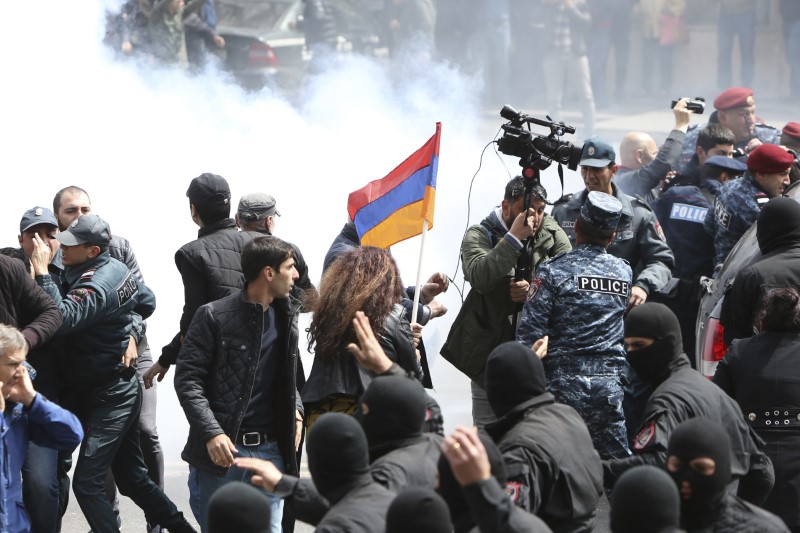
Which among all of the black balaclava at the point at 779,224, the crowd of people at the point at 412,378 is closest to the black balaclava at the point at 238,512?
the crowd of people at the point at 412,378

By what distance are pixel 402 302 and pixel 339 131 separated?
1051 centimetres

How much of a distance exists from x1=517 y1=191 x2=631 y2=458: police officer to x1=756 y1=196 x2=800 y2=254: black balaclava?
2.76 feet

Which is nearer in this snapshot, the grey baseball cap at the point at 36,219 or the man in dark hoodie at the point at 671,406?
the man in dark hoodie at the point at 671,406

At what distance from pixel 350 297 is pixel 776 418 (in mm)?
1685

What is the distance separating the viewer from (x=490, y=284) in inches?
238

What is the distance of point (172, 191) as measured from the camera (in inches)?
482

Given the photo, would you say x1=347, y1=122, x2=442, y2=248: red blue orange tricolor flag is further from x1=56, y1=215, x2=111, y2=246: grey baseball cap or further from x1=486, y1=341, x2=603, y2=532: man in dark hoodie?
x1=486, y1=341, x2=603, y2=532: man in dark hoodie

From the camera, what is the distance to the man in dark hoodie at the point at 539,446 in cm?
402

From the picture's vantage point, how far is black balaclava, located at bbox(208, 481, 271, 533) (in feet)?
11.7

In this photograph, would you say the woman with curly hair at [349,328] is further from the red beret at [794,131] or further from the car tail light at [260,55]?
the car tail light at [260,55]

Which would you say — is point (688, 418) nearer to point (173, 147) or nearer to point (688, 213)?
point (688, 213)

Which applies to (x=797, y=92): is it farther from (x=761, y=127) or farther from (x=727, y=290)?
(x=727, y=290)

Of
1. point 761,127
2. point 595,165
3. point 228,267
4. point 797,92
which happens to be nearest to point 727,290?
point 595,165

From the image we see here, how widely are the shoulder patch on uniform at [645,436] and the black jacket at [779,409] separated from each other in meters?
0.78
